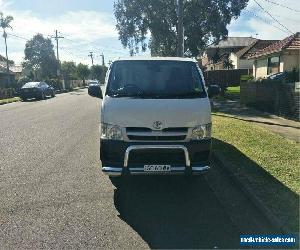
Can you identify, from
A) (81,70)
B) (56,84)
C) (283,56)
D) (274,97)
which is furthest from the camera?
(81,70)

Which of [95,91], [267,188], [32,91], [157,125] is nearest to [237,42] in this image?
[32,91]

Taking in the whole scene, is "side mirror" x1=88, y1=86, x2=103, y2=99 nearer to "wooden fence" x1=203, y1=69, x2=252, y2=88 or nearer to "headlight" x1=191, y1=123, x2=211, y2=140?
"headlight" x1=191, y1=123, x2=211, y2=140

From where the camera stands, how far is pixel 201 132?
614 cm

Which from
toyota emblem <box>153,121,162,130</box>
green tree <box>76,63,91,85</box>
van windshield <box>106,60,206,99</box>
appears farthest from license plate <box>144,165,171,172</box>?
green tree <box>76,63,91,85</box>

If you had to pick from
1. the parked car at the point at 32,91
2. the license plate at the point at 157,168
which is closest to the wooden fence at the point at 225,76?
the parked car at the point at 32,91

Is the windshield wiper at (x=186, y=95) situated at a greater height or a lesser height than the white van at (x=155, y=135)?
greater

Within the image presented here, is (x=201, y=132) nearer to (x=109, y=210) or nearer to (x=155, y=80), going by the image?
(x=155, y=80)

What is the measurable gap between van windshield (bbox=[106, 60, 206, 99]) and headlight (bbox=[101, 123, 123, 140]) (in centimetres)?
64

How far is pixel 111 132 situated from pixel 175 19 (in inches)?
1251

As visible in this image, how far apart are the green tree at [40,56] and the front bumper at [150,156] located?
76.4m

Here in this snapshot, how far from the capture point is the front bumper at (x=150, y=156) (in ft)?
19.4

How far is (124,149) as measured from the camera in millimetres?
5953

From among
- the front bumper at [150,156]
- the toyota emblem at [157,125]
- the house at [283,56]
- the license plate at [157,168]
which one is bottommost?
the license plate at [157,168]

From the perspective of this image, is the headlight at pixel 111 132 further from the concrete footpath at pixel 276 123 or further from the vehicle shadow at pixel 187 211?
the concrete footpath at pixel 276 123
